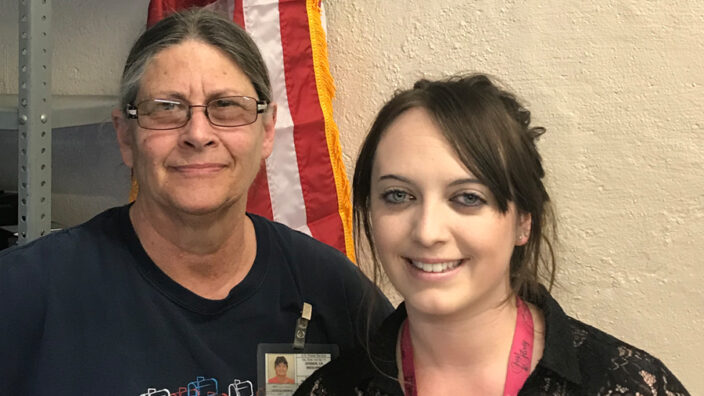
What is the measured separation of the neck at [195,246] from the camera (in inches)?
45.3

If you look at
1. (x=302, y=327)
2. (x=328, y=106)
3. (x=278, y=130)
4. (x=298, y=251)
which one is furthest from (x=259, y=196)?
(x=302, y=327)

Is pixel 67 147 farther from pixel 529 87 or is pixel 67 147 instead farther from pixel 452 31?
pixel 529 87

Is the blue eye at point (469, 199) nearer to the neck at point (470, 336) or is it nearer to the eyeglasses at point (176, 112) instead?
the neck at point (470, 336)

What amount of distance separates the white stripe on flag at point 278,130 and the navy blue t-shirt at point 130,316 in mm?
522

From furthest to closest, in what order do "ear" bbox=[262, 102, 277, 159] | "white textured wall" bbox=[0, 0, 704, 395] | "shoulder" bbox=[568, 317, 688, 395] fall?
"white textured wall" bbox=[0, 0, 704, 395] → "ear" bbox=[262, 102, 277, 159] → "shoulder" bbox=[568, 317, 688, 395]

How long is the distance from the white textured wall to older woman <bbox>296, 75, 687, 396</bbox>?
669mm

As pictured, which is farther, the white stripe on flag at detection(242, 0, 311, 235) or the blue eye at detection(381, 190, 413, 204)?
the white stripe on flag at detection(242, 0, 311, 235)

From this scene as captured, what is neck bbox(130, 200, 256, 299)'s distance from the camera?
1.15 m

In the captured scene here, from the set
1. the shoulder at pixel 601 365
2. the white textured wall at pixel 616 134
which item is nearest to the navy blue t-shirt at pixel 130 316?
the shoulder at pixel 601 365

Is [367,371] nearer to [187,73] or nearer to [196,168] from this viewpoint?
[196,168]

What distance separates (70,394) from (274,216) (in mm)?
830

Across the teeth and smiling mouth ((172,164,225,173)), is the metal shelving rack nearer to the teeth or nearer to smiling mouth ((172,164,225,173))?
smiling mouth ((172,164,225,173))

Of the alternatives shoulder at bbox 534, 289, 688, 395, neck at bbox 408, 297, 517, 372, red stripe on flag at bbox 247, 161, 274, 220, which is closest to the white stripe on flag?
red stripe on flag at bbox 247, 161, 274, 220

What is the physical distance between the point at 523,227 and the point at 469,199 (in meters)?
0.11
